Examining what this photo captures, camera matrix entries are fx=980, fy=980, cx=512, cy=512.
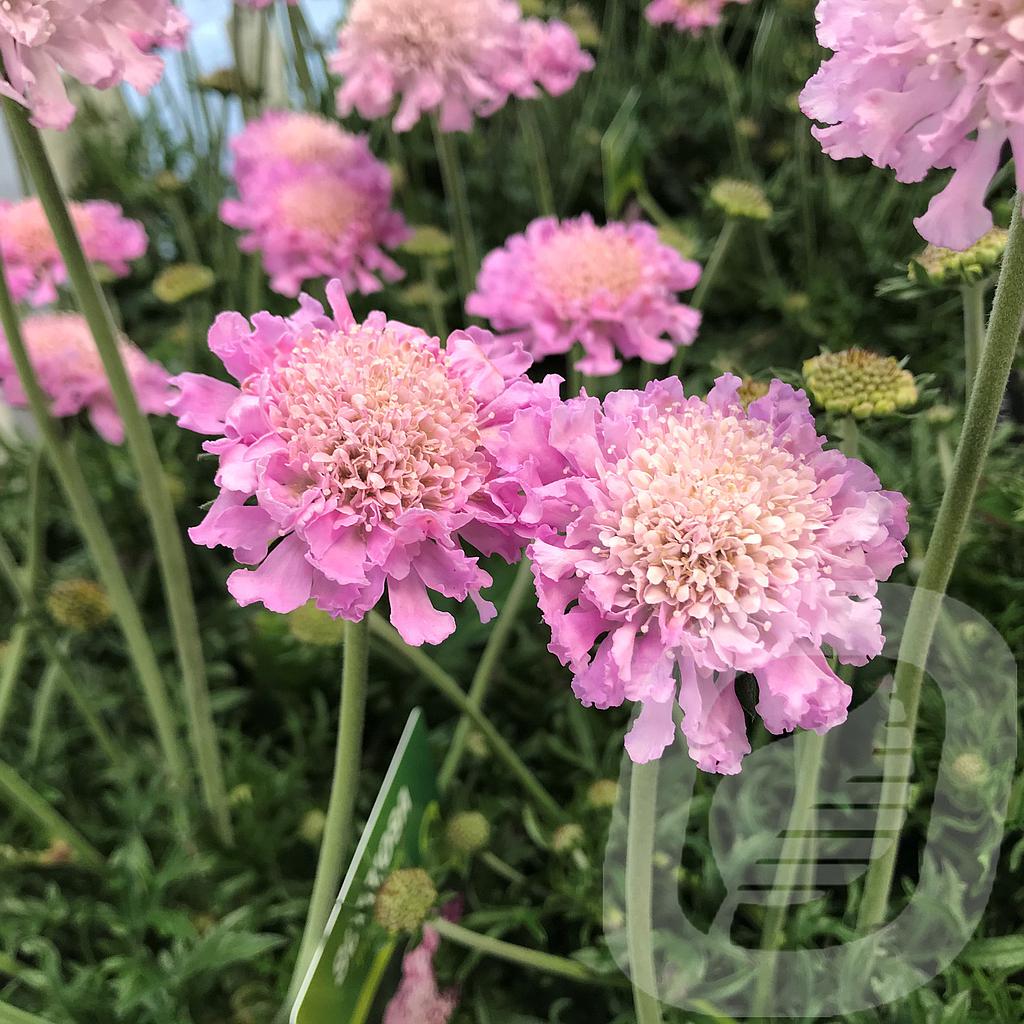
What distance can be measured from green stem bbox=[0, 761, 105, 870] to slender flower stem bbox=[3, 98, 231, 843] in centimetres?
8

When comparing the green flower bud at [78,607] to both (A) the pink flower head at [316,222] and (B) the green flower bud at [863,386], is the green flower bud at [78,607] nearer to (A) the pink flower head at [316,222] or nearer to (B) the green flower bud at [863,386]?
(A) the pink flower head at [316,222]

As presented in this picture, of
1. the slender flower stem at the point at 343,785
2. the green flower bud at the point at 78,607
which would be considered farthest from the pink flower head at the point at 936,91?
the green flower bud at the point at 78,607

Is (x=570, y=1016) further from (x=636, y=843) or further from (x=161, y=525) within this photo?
(x=161, y=525)

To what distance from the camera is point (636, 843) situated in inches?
15.0

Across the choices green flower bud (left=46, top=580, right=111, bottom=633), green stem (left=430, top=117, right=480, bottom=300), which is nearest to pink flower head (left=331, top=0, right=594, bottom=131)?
green stem (left=430, top=117, right=480, bottom=300)

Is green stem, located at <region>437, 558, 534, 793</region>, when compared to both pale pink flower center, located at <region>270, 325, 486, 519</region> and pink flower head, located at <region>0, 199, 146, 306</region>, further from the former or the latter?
pink flower head, located at <region>0, 199, 146, 306</region>

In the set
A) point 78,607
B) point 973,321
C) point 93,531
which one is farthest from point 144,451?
point 973,321

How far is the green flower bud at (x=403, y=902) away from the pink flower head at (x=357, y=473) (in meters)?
0.18

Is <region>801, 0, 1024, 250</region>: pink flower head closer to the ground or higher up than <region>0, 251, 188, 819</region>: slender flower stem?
higher up

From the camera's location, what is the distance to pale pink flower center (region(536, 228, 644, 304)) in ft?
1.94

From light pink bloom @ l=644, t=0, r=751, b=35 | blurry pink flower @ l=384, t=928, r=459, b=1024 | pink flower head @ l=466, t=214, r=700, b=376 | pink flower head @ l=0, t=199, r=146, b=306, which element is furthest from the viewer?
light pink bloom @ l=644, t=0, r=751, b=35

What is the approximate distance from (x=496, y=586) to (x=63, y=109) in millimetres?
408

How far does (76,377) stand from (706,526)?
20.0 inches

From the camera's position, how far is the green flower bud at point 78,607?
2.20ft
